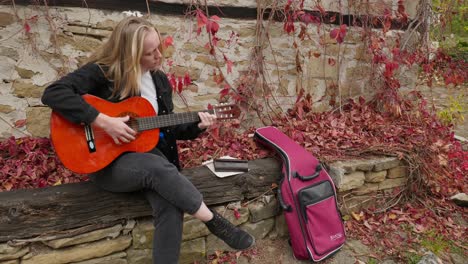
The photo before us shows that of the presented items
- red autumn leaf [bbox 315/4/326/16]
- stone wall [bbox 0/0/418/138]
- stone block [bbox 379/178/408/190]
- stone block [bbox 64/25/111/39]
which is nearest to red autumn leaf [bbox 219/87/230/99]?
stone wall [bbox 0/0/418/138]

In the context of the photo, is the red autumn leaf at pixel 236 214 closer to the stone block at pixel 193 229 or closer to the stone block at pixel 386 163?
the stone block at pixel 193 229

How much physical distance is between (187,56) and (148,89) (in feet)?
3.15

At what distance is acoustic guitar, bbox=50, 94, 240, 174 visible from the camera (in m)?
→ 1.91

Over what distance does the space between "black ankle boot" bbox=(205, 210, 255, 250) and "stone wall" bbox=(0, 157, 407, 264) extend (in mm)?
338

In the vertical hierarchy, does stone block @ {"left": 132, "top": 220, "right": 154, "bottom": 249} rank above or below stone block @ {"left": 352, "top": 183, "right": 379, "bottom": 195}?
above

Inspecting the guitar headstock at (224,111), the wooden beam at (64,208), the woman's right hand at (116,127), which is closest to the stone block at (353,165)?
the guitar headstock at (224,111)

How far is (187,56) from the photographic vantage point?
3.14 metres

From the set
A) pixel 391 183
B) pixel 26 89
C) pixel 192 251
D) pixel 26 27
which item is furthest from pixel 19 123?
pixel 391 183

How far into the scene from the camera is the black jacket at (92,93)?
6.15 ft

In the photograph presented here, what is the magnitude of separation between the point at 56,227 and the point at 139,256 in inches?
21.4

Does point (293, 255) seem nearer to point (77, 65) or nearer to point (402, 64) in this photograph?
point (77, 65)

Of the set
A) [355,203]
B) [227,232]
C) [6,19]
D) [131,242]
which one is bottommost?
[355,203]

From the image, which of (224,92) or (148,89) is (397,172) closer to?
(224,92)

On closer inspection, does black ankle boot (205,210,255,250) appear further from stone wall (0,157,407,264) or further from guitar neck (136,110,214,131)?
guitar neck (136,110,214,131)
